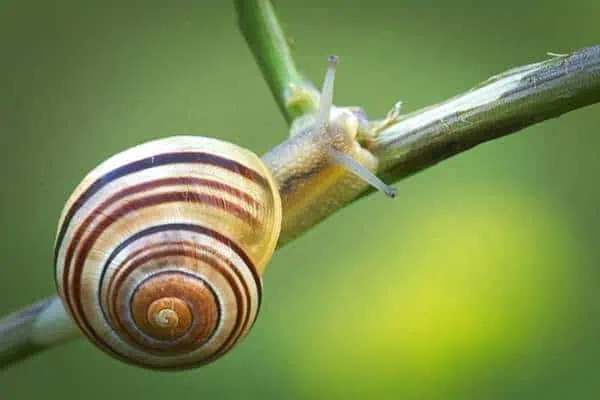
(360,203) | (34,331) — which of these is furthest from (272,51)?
(360,203)

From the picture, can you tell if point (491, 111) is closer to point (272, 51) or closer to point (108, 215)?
point (272, 51)

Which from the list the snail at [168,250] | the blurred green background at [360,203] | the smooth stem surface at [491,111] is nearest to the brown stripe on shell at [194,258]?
the snail at [168,250]

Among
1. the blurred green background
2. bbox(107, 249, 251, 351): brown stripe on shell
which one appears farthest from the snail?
the blurred green background

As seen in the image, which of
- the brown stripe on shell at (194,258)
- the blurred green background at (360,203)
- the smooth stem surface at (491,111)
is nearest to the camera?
the smooth stem surface at (491,111)

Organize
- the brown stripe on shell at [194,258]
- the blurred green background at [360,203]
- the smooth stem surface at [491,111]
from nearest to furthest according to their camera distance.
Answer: the smooth stem surface at [491,111] → the brown stripe on shell at [194,258] → the blurred green background at [360,203]

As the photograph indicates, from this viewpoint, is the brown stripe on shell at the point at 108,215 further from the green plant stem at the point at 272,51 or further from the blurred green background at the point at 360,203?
the blurred green background at the point at 360,203

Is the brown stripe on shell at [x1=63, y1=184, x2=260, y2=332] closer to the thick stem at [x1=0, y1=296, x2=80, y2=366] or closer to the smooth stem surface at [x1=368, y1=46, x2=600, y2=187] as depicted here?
the thick stem at [x1=0, y1=296, x2=80, y2=366]

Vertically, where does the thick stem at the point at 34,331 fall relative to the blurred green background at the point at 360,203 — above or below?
below

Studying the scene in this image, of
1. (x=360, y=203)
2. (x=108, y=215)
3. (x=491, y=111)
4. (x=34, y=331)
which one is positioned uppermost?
(x=360, y=203)
